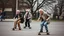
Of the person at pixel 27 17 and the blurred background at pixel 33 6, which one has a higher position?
the blurred background at pixel 33 6

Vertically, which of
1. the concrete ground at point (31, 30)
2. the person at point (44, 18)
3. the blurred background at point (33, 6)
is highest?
the blurred background at point (33, 6)

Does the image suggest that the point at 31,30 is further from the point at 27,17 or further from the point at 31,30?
the point at 27,17

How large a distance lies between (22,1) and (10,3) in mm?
92

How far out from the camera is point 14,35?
72cm

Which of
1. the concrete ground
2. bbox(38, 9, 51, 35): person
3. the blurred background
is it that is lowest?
the concrete ground

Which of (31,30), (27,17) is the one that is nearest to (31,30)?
(31,30)

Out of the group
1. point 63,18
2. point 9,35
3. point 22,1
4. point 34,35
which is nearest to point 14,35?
point 9,35

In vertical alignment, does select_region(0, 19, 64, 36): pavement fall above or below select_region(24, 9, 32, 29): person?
below

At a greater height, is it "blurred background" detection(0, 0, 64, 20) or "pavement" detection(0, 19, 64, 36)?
"blurred background" detection(0, 0, 64, 20)

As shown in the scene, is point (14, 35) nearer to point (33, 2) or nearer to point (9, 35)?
point (9, 35)

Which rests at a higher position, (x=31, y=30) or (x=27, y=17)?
(x=27, y=17)

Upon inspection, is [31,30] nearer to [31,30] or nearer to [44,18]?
[31,30]

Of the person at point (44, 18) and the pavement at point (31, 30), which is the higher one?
the person at point (44, 18)

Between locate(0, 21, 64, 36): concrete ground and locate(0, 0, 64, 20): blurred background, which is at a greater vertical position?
locate(0, 0, 64, 20): blurred background
